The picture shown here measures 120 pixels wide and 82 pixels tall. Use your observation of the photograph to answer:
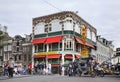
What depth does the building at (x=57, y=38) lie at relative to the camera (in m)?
54.5

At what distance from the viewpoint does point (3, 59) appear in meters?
72.7

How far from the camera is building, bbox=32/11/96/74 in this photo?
54541 millimetres

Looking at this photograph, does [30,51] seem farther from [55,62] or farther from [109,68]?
[109,68]

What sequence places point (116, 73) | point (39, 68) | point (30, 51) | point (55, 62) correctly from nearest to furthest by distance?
point (116, 73) < point (39, 68) < point (55, 62) < point (30, 51)

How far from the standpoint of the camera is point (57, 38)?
181ft

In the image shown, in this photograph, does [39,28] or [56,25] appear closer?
[56,25]

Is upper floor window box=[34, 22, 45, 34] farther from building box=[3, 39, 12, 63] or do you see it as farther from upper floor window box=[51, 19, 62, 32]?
building box=[3, 39, 12, 63]

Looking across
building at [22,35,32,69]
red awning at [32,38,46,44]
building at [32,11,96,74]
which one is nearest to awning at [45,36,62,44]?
building at [32,11,96,74]

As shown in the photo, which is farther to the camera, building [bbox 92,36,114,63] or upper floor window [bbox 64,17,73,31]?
building [bbox 92,36,114,63]

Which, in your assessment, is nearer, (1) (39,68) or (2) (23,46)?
(1) (39,68)

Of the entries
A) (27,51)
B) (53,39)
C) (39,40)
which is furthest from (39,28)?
(27,51)

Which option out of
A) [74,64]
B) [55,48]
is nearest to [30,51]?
[55,48]

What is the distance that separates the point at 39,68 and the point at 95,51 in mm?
28628

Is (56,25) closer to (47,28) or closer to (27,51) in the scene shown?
(47,28)
